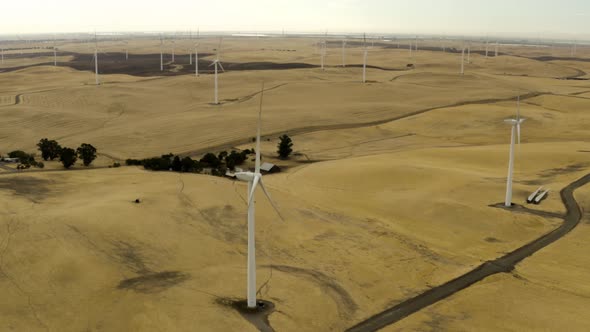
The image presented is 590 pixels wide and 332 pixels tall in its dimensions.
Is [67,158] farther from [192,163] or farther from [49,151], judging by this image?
[192,163]

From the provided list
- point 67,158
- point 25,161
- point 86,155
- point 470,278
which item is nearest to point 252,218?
point 470,278

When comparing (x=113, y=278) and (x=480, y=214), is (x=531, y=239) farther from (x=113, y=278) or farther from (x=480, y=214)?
(x=113, y=278)

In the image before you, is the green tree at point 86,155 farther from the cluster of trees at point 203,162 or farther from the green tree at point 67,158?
the cluster of trees at point 203,162

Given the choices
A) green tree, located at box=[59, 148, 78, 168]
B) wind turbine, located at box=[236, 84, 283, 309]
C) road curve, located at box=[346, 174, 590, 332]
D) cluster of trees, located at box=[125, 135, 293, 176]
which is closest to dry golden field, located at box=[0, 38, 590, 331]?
road curve, located at box=[346, 174, 590, 332]

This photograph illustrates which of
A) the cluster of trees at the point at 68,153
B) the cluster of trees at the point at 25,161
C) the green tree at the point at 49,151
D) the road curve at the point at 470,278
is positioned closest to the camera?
the road curve at the point at 470,278

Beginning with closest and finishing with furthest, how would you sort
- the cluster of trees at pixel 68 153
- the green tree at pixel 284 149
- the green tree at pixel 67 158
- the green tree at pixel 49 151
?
the green tree at pixel 67 158
the cluster of trees at pixel 68 153
the green tree at pixel 49 151
the green tree at pixel 284 149

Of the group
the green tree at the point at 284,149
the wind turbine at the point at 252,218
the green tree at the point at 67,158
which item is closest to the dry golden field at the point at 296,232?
the green tree at the point at 67,158

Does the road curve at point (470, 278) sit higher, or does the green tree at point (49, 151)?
the green tree at point (49, 151)
